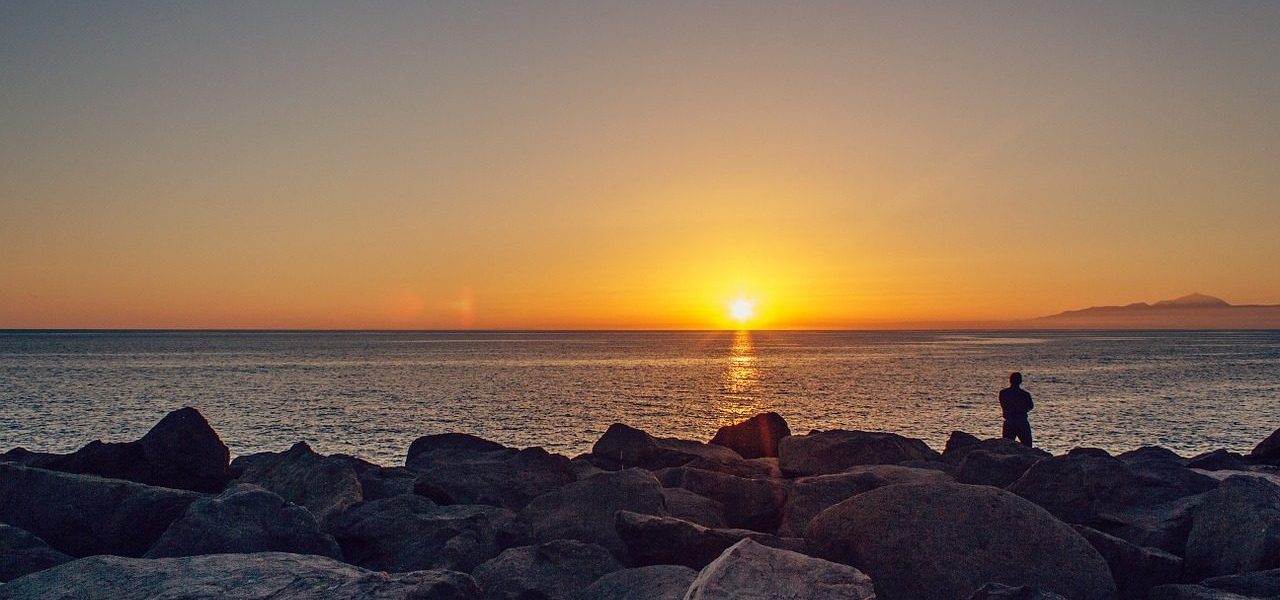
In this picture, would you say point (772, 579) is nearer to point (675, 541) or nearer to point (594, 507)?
point (675, 541)

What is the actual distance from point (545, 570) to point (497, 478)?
515cm

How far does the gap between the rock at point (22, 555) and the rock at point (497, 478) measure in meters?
5.03

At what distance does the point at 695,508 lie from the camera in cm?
1026

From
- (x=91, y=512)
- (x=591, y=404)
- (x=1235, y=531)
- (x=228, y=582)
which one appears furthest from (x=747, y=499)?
(x=591, y=404)

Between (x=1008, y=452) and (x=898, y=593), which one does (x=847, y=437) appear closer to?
(x=1008, y=452)

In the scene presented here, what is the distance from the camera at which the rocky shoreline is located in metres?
5.68

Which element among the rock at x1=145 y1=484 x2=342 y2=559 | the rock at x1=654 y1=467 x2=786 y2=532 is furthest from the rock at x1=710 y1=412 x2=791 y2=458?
the rock at x1=145 y1=484 x2=342 y2=559

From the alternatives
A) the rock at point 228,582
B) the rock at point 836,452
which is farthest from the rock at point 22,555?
the rock at point 836,452

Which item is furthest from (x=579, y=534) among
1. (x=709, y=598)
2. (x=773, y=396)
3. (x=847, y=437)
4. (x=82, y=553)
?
(x=773, y=396)

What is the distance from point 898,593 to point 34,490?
920cm

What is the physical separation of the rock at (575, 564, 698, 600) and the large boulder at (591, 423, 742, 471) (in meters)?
8.14

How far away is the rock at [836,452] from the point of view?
14172 mm

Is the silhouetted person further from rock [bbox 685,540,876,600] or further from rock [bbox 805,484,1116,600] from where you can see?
rock [bbox 685,540,876,600]

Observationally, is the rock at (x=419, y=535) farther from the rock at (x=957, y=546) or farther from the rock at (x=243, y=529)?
the rock at (x=957, y=546)
